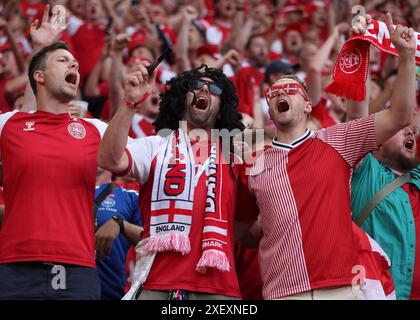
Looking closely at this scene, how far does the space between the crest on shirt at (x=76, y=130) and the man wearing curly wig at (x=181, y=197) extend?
1.17 feet

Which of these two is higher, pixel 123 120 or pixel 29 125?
pixel 29 125

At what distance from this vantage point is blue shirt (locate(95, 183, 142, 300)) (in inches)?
262

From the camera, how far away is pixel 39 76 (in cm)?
593

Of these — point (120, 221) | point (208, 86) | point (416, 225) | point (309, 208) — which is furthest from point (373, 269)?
point (120, 221)

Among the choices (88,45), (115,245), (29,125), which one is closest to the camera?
(29,125)

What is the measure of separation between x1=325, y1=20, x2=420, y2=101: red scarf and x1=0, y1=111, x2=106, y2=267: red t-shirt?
5.04 ft

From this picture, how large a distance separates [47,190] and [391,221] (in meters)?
2.23

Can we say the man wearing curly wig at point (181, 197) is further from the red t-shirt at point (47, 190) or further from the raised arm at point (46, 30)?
the raised arm at point (46, 30)

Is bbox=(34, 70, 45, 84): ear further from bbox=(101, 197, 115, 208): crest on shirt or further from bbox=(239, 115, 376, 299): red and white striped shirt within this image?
bbox=(239, 115, 376, 299): red and white striped shirt

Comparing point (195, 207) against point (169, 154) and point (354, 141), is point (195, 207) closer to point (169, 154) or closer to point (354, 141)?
point (169, 154)

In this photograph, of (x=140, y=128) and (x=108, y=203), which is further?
(x=140, y=128)

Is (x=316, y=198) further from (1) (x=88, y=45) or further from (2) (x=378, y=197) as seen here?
(1) (x=88, y=45)

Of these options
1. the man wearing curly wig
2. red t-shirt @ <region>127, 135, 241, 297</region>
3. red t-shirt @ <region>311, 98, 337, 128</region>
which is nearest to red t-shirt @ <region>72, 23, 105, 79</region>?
red t-shirt @ <region>311, 98, 337, 128</region>

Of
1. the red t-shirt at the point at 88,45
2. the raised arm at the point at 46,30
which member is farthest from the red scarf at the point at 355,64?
the red t-shirt at the point at 88,45
